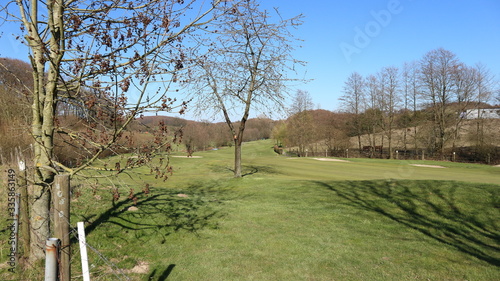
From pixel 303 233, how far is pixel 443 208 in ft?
16.7

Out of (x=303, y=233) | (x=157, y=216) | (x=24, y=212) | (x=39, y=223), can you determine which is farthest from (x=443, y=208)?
(x=24, y=212)

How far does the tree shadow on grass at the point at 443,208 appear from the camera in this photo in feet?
24.7

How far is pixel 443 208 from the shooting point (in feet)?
32.4

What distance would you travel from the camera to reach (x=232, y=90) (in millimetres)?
15531

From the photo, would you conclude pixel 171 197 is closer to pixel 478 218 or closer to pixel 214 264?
pixel 214 264

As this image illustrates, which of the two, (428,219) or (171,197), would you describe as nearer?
(428,219)

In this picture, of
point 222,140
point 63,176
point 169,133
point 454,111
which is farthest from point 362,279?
point 222,140

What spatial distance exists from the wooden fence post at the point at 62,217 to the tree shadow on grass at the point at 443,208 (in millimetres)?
7395

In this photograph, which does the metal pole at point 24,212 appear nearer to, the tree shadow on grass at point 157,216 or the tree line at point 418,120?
the tree shadow on grass at point 157,216

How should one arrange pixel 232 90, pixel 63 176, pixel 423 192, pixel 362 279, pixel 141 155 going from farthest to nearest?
pixel 232 90 < pixel 423 192 < pixel 362 279 < pixel 141 155 < pixel 63 176

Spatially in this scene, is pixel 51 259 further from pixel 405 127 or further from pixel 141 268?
pixel 405 127

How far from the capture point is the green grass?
5988 mm

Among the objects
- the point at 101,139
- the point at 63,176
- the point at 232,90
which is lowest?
the point at 63,176

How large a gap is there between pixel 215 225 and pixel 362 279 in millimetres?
4371
